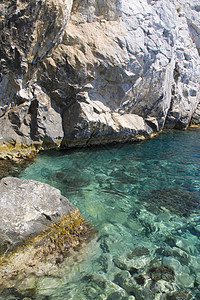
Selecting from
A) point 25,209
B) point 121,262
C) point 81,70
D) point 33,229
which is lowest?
point 121,262

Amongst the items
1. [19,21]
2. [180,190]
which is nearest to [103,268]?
[180,190]

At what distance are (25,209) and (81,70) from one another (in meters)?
9.18

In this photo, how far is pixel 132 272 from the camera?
13.3 feet

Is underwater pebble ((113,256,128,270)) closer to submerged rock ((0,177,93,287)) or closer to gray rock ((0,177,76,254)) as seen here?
submerged rock ((0,177,93,287))

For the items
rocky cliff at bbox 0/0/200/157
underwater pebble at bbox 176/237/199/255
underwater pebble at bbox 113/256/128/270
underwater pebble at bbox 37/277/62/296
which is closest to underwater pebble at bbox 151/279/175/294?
underwater pebble at bbox 113/256/128/270

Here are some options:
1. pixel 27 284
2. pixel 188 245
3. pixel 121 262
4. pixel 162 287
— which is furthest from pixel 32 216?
pixel 188 245

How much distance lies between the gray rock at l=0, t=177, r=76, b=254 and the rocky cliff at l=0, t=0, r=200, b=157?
20.3 ft

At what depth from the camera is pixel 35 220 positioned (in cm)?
428

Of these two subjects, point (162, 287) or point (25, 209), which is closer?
point (162, 287)

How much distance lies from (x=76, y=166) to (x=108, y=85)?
6068mm

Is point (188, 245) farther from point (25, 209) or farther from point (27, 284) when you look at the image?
point (25, 209)

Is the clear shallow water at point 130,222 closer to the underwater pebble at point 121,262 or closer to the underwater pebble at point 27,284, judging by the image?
the underwater pebble at point 121,262

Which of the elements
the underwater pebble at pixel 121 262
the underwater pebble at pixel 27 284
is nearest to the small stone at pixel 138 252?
the underwater pebble at pixel 121 262

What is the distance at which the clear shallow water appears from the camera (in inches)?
149
